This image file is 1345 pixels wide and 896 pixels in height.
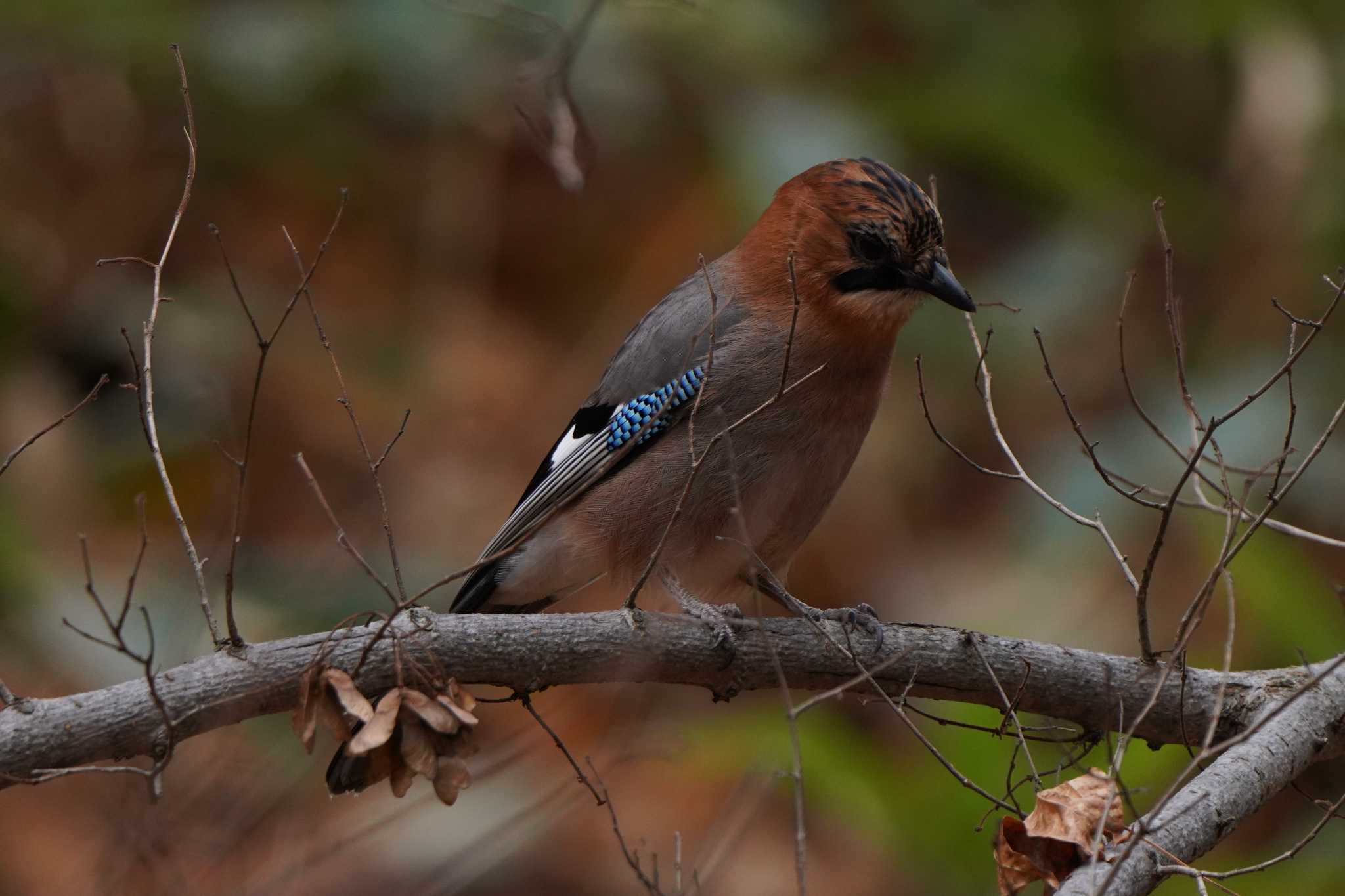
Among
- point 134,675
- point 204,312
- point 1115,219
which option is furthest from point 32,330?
point 1115,219

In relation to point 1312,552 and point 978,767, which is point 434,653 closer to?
point 978,767

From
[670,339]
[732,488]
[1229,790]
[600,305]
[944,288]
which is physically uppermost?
[600,305]

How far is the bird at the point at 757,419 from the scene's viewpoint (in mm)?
3854

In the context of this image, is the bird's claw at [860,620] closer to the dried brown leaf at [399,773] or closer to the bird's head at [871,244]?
the bird's head at [871,244]

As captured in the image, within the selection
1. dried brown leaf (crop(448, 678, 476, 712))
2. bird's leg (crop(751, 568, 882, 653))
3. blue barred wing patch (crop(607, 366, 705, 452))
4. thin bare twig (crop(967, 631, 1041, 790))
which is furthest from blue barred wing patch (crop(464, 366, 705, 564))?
dried brown leaf (crop(448, 678, 476, 712))

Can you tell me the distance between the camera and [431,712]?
260cm

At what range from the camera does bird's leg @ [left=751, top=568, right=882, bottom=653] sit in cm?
353

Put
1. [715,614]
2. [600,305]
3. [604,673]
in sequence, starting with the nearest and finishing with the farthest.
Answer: [604,673] < [715,614] < [600,305]

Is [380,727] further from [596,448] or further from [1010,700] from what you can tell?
[596,448]

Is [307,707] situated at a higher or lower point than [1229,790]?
lower

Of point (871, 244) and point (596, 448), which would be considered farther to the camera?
point (596, 448)

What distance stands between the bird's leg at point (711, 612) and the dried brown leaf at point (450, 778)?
81 cm

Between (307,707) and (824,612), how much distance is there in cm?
162

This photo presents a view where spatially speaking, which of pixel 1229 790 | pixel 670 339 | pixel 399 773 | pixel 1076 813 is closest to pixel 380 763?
pixel 399 773
